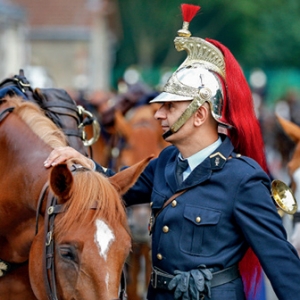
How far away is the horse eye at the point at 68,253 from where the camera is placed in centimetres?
369

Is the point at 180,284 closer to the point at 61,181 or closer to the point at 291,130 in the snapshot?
the point at 61,181

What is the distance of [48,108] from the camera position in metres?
5.08

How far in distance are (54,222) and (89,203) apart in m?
0.21

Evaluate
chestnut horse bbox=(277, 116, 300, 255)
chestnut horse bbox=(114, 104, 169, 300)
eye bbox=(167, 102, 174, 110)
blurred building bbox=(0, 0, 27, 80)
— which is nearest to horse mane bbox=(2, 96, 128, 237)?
eye bbox=(167, 102, 174, 110)

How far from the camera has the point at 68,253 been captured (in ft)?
12.2

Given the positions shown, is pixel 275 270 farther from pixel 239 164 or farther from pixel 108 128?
pixel 108 128

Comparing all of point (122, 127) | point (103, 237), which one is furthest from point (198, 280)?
point (122, 127)

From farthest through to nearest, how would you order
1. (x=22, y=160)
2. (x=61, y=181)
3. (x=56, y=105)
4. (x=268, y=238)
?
(x=56, y=105) < (x=22, y=160) < (x=268, y=238) < (x=61, y=181)

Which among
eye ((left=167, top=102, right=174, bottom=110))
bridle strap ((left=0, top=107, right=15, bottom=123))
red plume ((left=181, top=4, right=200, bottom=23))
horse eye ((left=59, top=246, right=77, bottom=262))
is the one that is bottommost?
horse eye ((left=59, top=246, right=77, bottom=262))

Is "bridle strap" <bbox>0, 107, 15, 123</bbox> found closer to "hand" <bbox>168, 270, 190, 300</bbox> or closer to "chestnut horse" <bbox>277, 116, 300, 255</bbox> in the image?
"hand" <bbox>168, 270, 190, 300</bbox>

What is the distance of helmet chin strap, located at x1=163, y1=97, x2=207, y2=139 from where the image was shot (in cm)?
412

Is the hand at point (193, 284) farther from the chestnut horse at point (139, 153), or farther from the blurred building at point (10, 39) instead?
the blurred building at point (10, 39)

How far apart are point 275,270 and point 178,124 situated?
88 centimetres

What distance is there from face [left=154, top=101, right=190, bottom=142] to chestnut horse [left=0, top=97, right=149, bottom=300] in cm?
28
